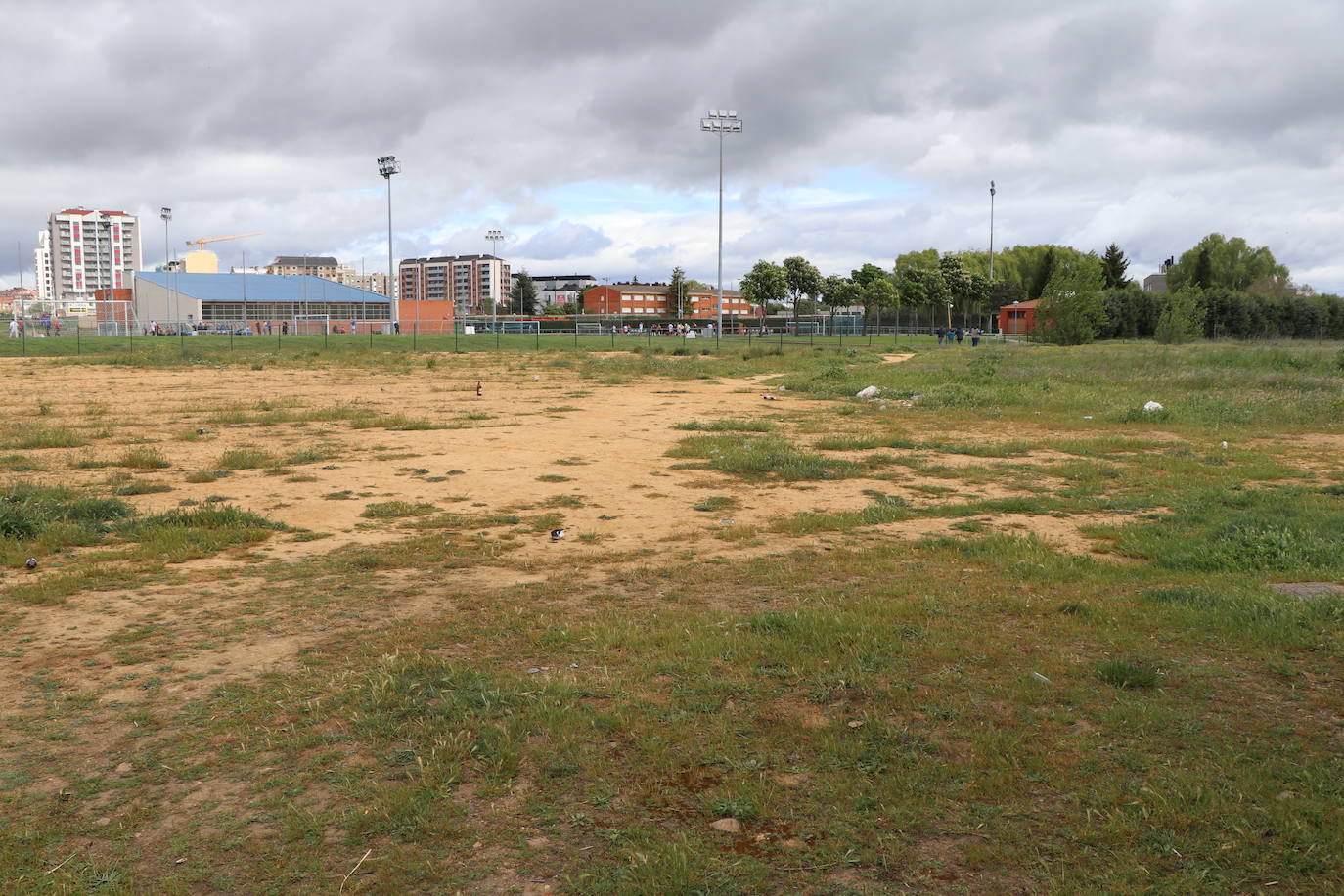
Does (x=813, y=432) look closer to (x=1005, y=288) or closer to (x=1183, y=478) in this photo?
(x=1183, y=478)

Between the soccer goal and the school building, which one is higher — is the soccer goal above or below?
below

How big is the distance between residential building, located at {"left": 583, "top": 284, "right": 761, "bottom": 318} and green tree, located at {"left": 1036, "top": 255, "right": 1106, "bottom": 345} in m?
98.8

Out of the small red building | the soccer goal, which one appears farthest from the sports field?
the small red building

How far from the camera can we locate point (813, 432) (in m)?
18.1

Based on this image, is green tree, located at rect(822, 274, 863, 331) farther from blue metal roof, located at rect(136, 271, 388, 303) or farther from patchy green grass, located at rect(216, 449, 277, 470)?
patchy green grass, located at rect(216, 449, 277, 470)

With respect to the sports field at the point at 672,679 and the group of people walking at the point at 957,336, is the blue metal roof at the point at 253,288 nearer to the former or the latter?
the group of people walking at the point at 957,336

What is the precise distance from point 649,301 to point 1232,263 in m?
105

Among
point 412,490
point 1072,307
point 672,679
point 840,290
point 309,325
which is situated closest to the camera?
point 672,679

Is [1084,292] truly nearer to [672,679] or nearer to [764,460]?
[764,460]

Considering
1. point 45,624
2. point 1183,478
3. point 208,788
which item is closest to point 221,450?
point 45,624

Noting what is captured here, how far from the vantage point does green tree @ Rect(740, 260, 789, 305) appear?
4434 inches

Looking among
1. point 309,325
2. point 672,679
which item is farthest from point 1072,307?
point 309,325

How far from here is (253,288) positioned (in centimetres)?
10325

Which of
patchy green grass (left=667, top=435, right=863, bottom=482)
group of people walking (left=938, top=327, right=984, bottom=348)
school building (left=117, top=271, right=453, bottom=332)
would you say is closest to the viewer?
patchy green grass (left=667, top=435, right=863, bottom=482)
